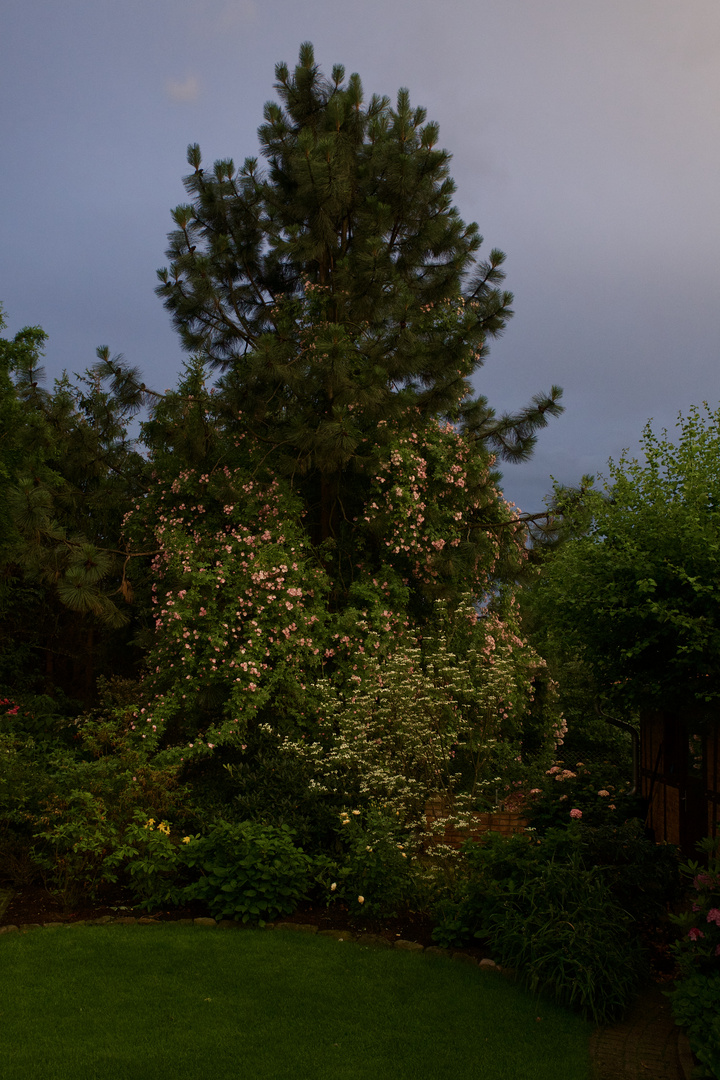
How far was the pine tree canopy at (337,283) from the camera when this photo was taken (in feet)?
27.9

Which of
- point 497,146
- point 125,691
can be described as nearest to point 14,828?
point 125,691

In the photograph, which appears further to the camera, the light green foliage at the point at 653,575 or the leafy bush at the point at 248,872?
the leafy bush at the point at 248,872

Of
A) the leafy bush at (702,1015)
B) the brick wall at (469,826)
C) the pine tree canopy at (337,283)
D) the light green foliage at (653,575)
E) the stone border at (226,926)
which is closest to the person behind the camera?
the leafy bush at (702,1015)

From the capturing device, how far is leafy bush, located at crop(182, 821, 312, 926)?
5.26 m

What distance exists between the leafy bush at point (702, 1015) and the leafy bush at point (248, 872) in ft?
9.04

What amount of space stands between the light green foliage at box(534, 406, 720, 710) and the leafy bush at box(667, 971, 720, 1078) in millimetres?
1429

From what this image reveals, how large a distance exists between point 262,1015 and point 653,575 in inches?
122

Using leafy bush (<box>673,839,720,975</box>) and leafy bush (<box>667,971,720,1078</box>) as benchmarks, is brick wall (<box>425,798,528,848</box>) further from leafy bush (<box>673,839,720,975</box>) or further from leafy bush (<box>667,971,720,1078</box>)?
leafy bush (<box>667,971,720,1078</box>)

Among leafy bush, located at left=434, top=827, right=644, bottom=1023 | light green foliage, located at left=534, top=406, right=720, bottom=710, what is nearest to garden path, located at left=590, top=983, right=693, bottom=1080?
leafy bush, located at left=434, top=827, right=644, bottom=1023

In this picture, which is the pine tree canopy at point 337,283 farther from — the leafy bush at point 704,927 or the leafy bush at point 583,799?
the leafy bush at point 704,927

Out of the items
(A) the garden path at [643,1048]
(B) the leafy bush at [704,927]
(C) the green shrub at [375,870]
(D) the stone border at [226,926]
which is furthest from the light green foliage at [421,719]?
(B) the leafy bush at [704,927]

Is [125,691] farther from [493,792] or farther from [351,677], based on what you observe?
[493,792]

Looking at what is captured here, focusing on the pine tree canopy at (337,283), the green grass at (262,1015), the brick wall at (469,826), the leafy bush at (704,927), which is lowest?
the green grass at (262,1015)

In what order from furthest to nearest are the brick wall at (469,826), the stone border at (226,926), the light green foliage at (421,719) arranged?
the light green foliage at (421,719) < the brick wall at (469,826) < the stone border at (226,926)
